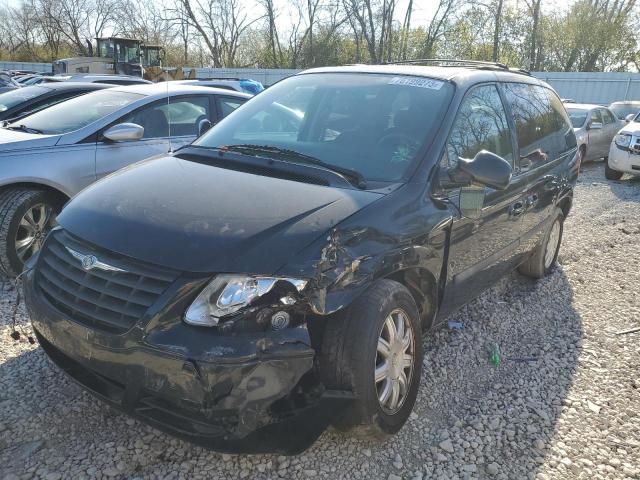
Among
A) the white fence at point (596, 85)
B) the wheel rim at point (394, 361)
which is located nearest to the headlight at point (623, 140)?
the wheel rim at point (394, 361)

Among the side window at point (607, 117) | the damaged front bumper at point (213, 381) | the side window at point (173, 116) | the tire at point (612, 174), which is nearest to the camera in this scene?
the damaged front bumper at point (213, 381)

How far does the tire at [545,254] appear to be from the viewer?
4.82 meters

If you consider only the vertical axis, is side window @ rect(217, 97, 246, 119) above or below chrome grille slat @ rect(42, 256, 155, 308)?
above

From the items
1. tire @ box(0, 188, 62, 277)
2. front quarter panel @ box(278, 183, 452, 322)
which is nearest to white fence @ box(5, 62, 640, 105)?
tire @ box(0, 188, 62, 277)

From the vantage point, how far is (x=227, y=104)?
235 inches

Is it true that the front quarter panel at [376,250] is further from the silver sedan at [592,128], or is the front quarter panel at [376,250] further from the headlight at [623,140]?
the silver sedan at [592,128]

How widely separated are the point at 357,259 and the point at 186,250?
72 cm

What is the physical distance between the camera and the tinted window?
5.90 meters

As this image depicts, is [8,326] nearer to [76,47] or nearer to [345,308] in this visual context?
[345,308]

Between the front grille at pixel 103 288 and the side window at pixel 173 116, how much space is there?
3001 millimetres

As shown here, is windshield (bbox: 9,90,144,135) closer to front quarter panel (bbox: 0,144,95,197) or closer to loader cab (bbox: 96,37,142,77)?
front quarter panel (bbox: 0,144,95,197)

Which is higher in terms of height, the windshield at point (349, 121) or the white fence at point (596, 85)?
the white fence at point (596, 85)

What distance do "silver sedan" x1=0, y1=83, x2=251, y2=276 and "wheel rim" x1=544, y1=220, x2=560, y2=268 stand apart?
129 inches

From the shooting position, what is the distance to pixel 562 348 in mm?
3748
